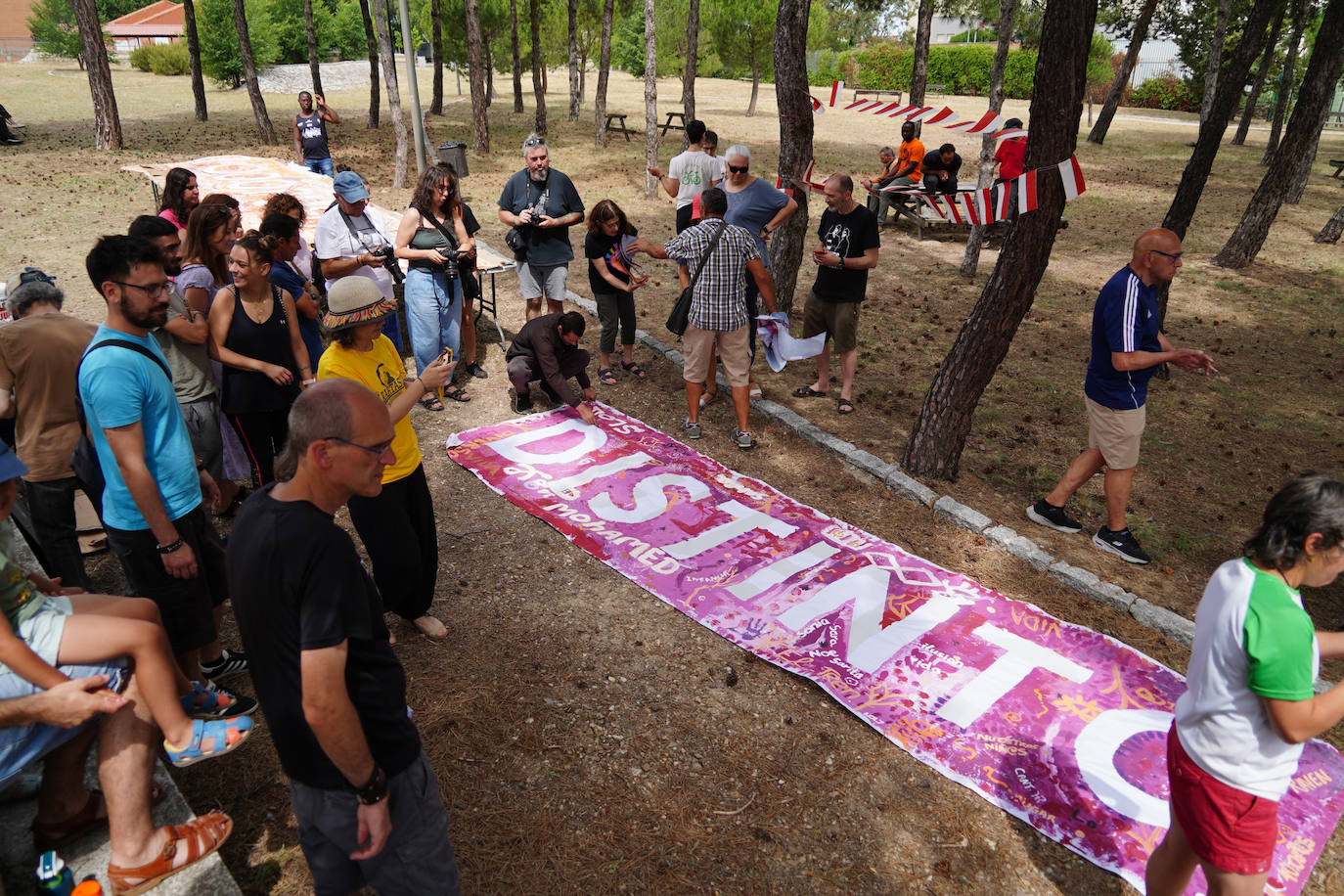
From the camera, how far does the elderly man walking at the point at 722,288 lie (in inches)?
239

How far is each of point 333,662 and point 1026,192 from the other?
5.14 metres

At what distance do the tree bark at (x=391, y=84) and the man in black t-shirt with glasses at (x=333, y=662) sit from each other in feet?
45.4

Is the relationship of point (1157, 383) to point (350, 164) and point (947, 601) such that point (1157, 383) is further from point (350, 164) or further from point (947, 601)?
point (350, 164)

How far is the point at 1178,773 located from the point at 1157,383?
681cm

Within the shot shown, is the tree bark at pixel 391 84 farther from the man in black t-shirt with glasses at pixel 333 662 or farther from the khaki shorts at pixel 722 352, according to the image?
the man in black t-shirt with glasses at pixel 333 662

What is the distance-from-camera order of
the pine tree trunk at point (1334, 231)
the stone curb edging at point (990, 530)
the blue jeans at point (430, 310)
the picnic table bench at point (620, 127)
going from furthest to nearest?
the picnic table bench at point (620, 127)
the pine tree trunk at point (1334, 231)
the blue jeans at point (430, 310)
the stone curb edging at point (990, 530)

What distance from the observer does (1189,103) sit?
37750 mm

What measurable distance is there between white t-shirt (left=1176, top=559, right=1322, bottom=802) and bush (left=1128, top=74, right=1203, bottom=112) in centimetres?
4460

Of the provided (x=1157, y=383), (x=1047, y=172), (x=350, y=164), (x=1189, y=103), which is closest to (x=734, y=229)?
(x=1047, y=172)

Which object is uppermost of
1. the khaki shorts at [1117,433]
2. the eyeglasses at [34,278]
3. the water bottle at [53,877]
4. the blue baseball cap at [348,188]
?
the blue baseball cap at [348,188]

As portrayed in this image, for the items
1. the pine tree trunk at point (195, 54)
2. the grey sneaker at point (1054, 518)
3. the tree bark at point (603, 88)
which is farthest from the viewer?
the pine tree trunk at point (195, 54)

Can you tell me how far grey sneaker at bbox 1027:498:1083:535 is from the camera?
554 centimetres

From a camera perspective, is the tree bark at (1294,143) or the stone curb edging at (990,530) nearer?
the stone curb edging at (990,530)

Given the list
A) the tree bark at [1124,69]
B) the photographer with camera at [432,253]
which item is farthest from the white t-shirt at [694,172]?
the tree bark at [1124,69]
